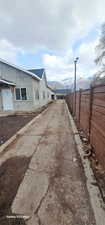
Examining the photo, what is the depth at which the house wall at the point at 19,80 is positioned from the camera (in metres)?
12.8

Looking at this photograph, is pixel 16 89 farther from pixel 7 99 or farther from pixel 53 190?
pixel 53 190

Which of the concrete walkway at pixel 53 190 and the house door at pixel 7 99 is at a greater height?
the house door at pixel 7 99

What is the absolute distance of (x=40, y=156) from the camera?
3896mm

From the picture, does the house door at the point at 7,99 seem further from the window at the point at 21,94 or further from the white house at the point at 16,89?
the window at the point at 21,94

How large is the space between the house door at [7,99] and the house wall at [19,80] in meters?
A: 0.41

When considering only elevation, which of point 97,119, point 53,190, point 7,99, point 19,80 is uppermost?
point 19,80

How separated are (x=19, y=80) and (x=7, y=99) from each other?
2.40 m

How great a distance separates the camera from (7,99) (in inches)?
516

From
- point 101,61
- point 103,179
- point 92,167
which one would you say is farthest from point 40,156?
point 101,61

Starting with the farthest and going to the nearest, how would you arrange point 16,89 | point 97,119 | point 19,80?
point 16,89 < point 19,80 < point 97,119

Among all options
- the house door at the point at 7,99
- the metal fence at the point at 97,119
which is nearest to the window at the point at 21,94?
the house door at the point at 7,99

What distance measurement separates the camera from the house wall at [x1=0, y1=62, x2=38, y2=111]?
41.9 feet

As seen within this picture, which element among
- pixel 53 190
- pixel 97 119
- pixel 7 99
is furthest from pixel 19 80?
pixel 53 190

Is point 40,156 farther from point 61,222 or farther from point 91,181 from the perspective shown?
point 61,222
